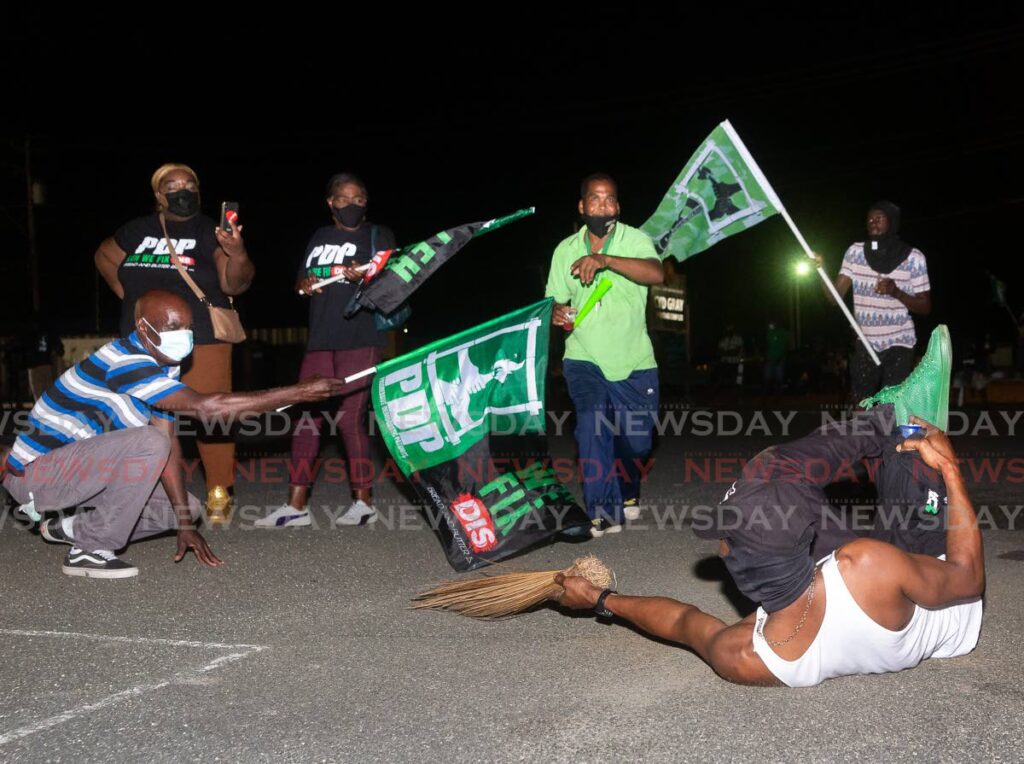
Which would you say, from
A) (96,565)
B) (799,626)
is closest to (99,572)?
(96,565)

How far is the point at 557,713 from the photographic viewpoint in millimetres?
3328

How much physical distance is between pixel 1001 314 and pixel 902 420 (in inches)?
1172

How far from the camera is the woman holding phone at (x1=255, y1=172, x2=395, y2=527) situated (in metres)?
6.59

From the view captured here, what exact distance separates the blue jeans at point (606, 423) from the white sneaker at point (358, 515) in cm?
144

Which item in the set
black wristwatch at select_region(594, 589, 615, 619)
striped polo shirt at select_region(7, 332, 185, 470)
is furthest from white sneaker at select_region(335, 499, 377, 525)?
black wristwatch at select_region(594, 589, 615, 619)

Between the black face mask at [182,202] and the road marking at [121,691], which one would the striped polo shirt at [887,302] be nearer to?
the black face mask at [182,202]

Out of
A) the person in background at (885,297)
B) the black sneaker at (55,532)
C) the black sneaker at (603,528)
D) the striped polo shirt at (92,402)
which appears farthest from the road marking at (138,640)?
the person in background at (885,297)

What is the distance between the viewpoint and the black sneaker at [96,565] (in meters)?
5.35

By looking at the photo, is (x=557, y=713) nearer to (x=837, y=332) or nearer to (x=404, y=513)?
(x=404, y=513)

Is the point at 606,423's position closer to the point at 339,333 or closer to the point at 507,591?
the point at 339,333

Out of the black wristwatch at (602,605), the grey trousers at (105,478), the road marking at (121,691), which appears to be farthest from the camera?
the grey trousers at (105,478)

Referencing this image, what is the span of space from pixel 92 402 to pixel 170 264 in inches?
48.8

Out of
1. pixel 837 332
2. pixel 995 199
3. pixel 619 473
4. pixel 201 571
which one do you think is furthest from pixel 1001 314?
pixel 201 571

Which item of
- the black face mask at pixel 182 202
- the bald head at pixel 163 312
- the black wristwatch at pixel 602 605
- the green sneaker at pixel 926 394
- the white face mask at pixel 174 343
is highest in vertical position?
the black face mask at pixel 182 202
